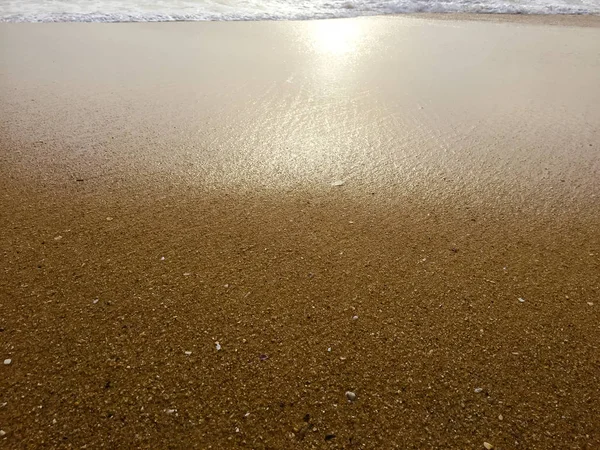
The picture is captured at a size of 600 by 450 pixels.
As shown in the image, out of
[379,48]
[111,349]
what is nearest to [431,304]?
[111,349]

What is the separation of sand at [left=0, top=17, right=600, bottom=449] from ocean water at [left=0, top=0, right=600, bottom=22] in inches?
126

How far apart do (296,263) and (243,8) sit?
6.91 meters

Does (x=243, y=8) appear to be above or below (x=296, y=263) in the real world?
above

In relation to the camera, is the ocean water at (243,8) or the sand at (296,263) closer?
the sand at (296,263)

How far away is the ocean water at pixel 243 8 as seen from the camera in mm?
6547

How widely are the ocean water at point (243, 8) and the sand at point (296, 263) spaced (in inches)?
126

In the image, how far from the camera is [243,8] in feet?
24.7

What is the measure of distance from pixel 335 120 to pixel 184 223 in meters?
1.63

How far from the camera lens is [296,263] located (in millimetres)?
1974

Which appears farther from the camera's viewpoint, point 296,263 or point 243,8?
point 243,8

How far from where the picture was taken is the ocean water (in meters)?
6.55

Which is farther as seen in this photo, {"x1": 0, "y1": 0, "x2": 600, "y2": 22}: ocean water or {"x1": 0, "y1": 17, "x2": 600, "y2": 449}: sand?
{"x1": 0, "y1": 0, "x2": 600, "y2": 22}: ocean water

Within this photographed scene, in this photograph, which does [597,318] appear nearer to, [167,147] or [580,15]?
[167,147]

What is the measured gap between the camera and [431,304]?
178cm
